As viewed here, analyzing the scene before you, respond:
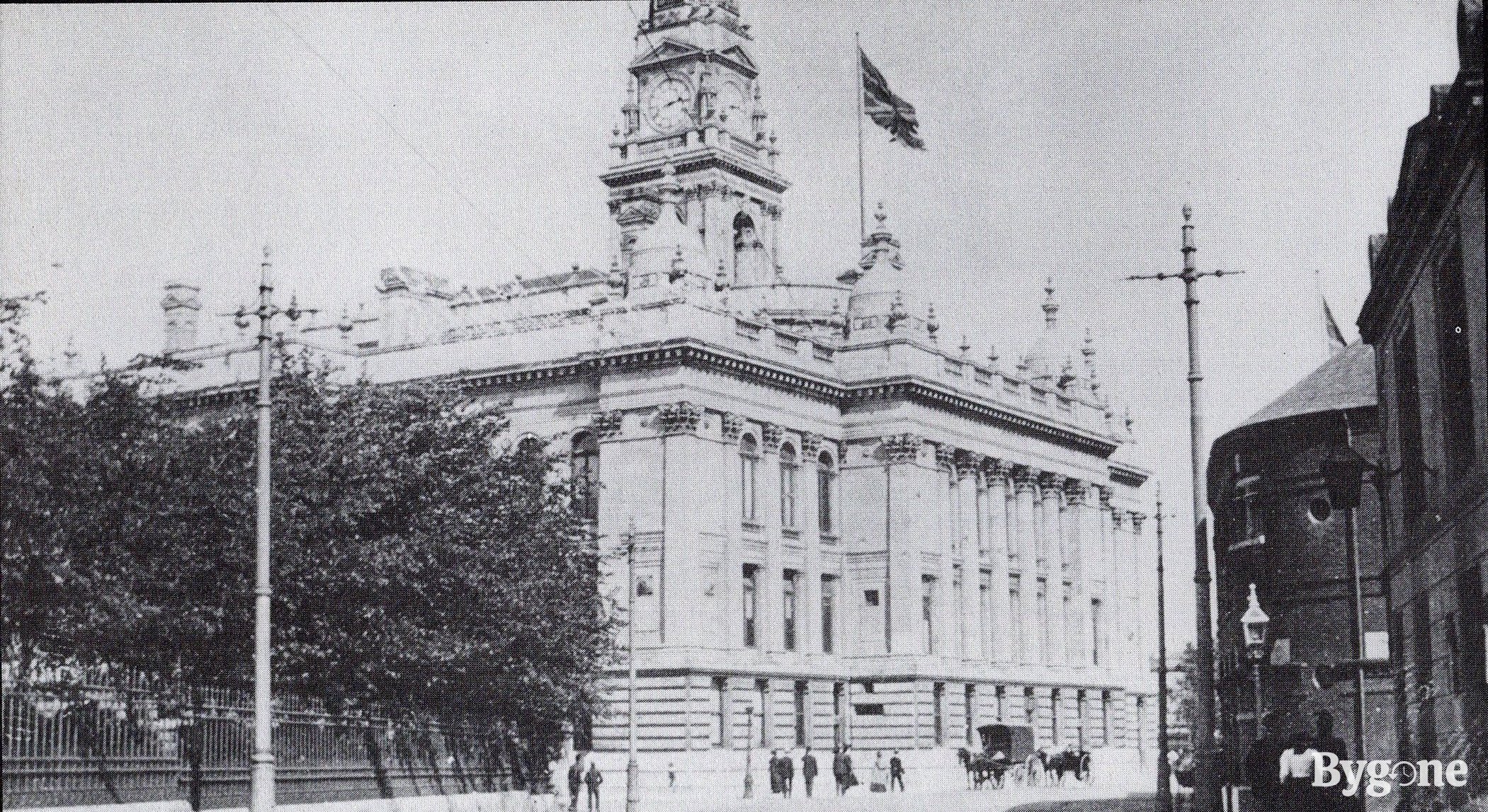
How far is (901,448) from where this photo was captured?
230ft

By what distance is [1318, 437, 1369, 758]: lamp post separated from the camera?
32812mm

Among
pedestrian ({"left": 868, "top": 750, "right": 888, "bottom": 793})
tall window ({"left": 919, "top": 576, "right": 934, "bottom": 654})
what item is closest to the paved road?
pedestrian ({"left": 868, "top": 750, "right": 888, "bottom": 793})

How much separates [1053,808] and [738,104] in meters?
42.9

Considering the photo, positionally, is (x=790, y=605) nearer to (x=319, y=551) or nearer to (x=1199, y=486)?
(x=319, y=551)

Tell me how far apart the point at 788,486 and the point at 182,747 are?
4031 cm

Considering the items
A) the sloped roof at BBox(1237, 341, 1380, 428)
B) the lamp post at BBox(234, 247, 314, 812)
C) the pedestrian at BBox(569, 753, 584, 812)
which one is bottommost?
the pedestrian at BBox(569, 753, 584, 812)

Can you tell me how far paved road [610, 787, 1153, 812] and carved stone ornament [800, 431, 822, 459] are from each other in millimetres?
11797

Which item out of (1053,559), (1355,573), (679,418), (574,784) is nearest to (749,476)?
(679,418)

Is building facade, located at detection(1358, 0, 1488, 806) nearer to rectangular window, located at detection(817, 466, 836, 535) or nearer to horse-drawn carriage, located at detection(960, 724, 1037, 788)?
horse-drawn carriage, located at detection(960, 724, 1037, 788)

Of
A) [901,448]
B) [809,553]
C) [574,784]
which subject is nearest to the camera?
[574,784]

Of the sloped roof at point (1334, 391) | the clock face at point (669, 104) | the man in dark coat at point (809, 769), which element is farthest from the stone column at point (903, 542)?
the sloped roof at point (1334, 391)

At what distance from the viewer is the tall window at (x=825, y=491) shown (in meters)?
70.6

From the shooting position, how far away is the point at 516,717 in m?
48.7

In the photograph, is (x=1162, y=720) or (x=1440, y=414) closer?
(x=1440, y=414)
